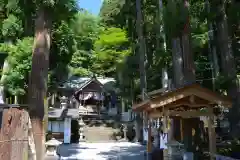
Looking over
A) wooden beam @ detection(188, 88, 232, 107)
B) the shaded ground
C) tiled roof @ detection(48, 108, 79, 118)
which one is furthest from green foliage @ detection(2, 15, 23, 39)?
wooden beam @ detection(188, 88, 232, 107)

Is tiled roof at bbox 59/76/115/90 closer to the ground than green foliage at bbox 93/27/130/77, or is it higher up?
closer to the ground

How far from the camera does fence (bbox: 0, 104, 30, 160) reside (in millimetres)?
3285

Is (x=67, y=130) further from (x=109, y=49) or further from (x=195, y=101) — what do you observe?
(x=195, y=101)

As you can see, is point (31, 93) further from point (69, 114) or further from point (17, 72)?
point (69, 114)

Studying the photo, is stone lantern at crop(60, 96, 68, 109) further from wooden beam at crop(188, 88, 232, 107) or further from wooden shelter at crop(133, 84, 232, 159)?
wooden beam at crop(188, 88, 232, 107)

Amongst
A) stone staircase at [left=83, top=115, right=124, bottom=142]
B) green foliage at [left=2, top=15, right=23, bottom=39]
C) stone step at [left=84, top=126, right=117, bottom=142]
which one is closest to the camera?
green foliage at [left=2, top=15, right=23, bottom=39]

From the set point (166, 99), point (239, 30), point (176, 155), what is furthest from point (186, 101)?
point (239, 30)

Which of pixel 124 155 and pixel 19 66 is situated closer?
pixel 124 155

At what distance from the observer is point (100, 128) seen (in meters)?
32.2

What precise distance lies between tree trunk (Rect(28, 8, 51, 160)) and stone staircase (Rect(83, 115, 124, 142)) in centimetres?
1819

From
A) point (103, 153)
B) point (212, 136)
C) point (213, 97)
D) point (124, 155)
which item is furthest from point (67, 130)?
point (213, 97)

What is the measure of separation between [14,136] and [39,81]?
24.4 ft

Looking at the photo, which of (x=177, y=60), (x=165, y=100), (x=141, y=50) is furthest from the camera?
(x=141, y=50)

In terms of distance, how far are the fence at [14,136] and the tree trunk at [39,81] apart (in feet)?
22.4
